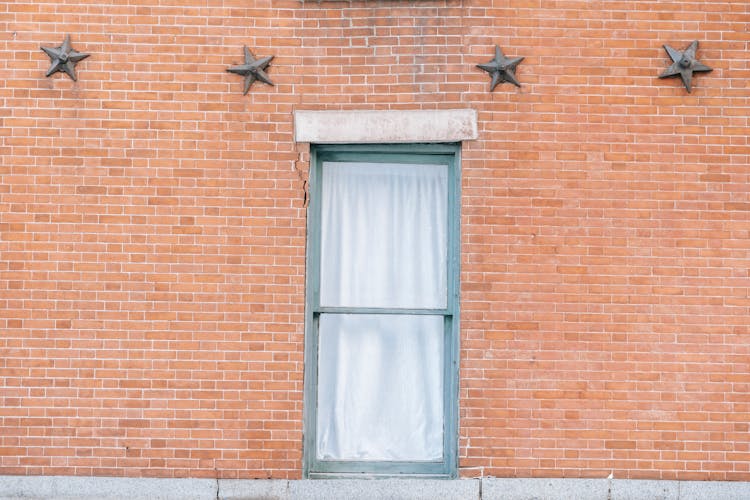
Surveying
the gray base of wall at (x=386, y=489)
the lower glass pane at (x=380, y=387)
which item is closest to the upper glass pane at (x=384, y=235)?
the lower glass pane at (x=380, y=387)

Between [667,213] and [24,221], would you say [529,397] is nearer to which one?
[667,213]

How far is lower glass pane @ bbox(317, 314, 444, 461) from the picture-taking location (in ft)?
25.3

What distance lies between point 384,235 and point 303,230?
2.17ft

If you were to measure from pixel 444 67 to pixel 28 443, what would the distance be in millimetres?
4213

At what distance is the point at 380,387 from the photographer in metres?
7.77

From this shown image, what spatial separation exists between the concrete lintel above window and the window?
0.14 metres

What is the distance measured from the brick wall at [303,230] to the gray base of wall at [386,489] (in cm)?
9

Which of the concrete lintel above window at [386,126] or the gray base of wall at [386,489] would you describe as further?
the concrete lintel above window at [386,126]

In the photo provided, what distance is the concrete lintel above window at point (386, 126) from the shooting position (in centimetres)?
760

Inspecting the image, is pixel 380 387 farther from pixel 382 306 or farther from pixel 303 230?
pixel 303 230

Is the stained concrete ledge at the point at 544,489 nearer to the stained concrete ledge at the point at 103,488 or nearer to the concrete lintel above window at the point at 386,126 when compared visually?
the stained concrete ledge at the point at 103,488

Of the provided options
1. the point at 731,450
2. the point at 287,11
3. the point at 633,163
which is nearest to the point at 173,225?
the point at 287,11

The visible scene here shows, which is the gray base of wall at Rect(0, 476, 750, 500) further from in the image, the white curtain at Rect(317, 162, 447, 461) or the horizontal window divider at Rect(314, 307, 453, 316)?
the horizontal window divider at Rect(314, 307, 453, 316)

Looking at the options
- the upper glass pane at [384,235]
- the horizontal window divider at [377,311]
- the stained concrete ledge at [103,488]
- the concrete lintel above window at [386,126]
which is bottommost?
the stained concrete ledge at [103,488]
